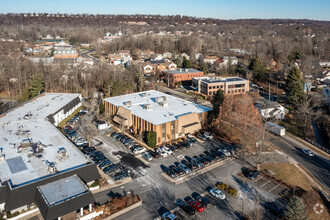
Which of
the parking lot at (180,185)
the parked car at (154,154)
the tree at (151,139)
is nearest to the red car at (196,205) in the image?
the parking lot at (180,185)

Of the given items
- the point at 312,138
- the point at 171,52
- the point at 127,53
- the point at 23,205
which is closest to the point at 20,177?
the point at 23,205

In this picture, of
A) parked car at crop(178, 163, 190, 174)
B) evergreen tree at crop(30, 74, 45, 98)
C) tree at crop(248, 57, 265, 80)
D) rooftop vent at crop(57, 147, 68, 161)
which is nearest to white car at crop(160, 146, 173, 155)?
parked car at crop(178, 163, 190, 174)

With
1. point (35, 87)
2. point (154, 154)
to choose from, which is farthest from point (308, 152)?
point (35, 87)

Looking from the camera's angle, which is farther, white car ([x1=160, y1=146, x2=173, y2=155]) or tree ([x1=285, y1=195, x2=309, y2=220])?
white car ([x1=160, y1=146, x2=173, y2=155])

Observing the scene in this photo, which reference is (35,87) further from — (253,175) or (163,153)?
(253,175)

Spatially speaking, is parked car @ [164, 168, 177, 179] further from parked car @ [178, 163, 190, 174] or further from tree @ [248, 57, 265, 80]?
tree @ [248, 57, 265, 80]

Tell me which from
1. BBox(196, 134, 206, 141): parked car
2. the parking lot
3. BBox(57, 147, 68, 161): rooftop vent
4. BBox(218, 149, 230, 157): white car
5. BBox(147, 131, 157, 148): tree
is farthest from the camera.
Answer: BBox(196, 134, 206, 141): parked car

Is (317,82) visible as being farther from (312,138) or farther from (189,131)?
(189,131)
